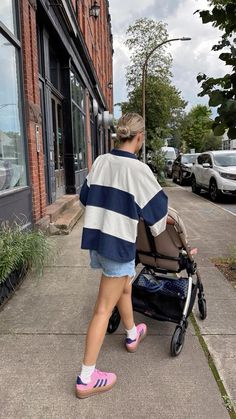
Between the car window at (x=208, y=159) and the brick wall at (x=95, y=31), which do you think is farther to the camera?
the car window at (x=208, y=159)

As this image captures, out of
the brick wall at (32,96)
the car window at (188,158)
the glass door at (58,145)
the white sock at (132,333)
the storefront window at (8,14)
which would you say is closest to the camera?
the white sock at (132,333)

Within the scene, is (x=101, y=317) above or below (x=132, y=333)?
above

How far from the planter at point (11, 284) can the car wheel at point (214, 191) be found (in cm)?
918

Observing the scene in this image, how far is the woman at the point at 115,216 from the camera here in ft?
7.82

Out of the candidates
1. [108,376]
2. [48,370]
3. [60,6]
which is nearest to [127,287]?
[108,376]

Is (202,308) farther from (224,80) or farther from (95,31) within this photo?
(95,31)

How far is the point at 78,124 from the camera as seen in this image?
40.0 feet

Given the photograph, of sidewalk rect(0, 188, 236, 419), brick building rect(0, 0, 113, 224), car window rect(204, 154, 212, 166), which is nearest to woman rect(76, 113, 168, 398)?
sidewalk rect(0, 188, 236, 419)

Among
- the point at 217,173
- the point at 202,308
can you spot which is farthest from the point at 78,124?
the point at 202,308

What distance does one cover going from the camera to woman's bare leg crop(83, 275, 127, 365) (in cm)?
249

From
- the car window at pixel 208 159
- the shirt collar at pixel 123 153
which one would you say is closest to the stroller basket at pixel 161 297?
the shirt collar at pixel 123 153

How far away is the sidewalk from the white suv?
8209mm

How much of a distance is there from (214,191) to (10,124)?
28.2ft

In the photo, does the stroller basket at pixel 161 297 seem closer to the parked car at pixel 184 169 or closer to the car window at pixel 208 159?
the car window at pixel 208 159
